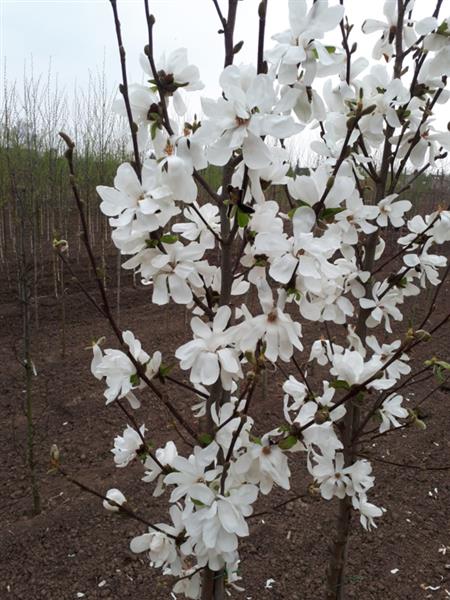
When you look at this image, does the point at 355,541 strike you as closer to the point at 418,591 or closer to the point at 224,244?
the point at 418,591

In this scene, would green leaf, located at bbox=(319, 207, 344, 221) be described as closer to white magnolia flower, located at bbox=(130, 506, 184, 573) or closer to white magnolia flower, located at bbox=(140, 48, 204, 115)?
white magnolia flower, located at bbox=(140, 48, 204, 115)

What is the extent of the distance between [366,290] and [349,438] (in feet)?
1.74

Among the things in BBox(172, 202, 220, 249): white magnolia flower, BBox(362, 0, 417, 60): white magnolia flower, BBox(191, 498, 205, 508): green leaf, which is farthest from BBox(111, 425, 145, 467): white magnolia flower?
BBox(362, 0, 417, 60): white magnolia flower

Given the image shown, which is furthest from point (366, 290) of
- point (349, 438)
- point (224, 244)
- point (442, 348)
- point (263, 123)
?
point (442, 348)

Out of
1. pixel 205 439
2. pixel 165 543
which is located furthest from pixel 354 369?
pixel 165 543

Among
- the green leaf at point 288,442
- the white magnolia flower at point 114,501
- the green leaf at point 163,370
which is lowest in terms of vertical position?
the white magnolia flower at point 114,501

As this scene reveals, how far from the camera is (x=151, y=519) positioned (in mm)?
2770

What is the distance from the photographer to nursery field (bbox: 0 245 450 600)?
94.3 inches

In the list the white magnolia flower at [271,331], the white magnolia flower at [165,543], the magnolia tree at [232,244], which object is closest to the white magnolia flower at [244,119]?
the magnolia tree at [232,244]

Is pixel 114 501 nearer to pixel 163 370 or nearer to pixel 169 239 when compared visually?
pixel 163 370

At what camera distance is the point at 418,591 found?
2.42 m

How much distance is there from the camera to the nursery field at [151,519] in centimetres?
240

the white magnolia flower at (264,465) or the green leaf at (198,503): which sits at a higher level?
the white magnolia flower at (264,465)

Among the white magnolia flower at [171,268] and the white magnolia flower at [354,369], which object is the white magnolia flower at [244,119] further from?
the white magnolia flower at [354,369]
